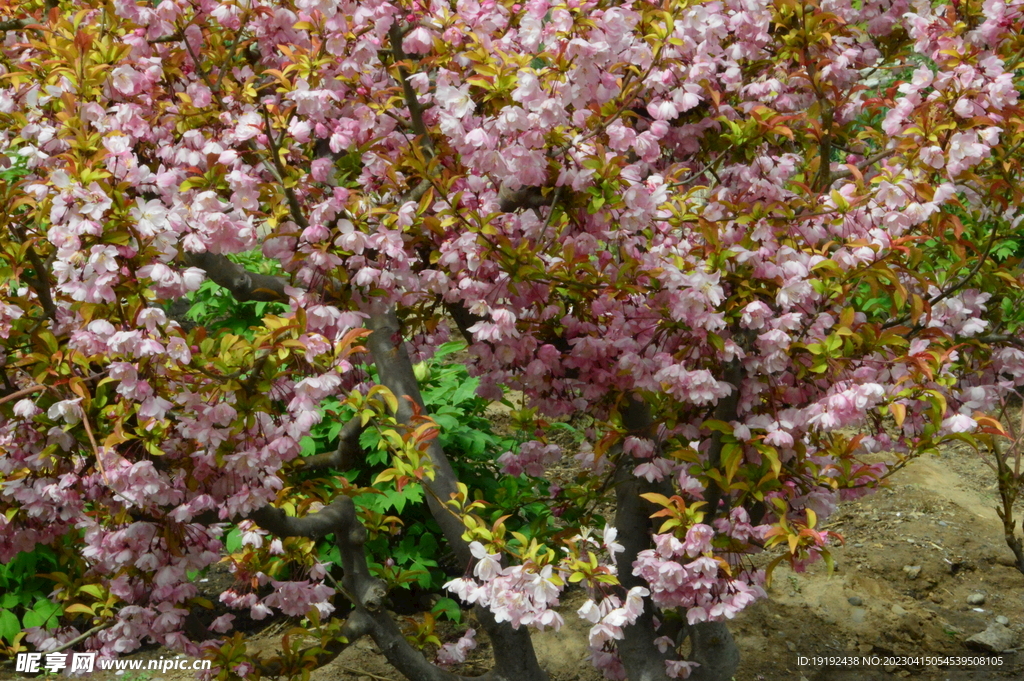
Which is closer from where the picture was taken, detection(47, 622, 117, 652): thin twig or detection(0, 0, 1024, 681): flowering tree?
detection(0, 0, 1024, 681): flowering tree

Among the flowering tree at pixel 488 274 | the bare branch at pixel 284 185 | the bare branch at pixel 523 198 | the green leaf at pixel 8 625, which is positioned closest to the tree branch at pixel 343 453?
the flowering tree at pixel 488 274

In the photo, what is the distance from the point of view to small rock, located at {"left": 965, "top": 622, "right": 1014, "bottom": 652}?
3.76 meters

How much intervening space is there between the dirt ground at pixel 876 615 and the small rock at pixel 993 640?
3cm

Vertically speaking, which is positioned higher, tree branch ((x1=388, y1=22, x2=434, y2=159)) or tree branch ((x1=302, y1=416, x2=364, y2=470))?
tree branch ((x1=388, y1=22, x2=434, y2=159))

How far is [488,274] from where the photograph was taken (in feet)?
7.77

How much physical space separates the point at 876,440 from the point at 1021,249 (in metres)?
4.81

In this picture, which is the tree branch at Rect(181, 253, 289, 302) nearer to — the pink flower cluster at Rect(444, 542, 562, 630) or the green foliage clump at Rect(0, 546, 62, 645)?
the pink flower cluster at Rect(444, 542, 562, 630)

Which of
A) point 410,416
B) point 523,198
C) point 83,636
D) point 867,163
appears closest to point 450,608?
point 410,416

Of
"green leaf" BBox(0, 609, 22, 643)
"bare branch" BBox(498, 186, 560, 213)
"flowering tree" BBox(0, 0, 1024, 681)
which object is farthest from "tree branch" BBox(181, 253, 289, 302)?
"green leaf" BBox(0, 609, 22, 643)

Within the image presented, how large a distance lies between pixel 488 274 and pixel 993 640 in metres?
2.91

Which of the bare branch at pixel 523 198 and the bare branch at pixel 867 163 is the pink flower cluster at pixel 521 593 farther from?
the bare branch at pixel 867 163

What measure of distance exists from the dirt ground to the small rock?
3 centimetres

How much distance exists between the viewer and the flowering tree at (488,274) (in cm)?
200

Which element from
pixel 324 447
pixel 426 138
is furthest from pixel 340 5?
pixel 324 447
